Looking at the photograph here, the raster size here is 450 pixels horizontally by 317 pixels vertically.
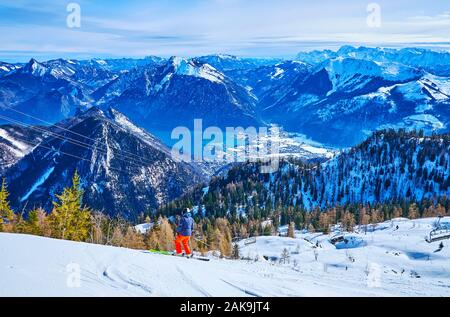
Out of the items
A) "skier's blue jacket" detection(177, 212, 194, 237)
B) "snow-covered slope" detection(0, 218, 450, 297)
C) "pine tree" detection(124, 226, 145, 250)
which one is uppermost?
"skier's blue jacket" detection(177, 212, 194, 237)

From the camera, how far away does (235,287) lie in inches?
810

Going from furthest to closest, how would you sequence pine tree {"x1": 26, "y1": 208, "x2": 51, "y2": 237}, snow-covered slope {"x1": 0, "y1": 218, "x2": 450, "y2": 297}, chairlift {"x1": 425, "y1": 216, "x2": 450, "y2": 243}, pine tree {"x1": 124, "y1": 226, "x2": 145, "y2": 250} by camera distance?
pine tree {"x1": 124, "y1": 226, "x2": 145, "y2": 250}
pine tree {"x1": 26, "y1": 208, "x2": 51, "y2": 237}
chairlift {"x1": 425, "y1": 216, "x2": 450, "y2": 243}
snow-covered slope {"x1": 0, "y1": 218, "x2": 450, "y2": 297}

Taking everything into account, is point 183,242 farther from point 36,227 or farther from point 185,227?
point 36,227

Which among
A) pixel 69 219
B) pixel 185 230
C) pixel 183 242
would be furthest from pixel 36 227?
pixel 185 230

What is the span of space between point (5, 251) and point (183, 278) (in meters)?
10.9

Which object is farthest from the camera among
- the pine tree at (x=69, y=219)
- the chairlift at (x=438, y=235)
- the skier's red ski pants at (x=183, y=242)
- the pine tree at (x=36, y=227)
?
the pine tree at (x=69, y=219)

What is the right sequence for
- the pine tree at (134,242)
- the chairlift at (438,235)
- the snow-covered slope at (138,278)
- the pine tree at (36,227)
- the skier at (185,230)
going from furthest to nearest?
the pine tree at (134,242), the pine tree at (36,227), the chairlift at (438,235), the skier at (185,230), the snow-covered slope at (138,278)

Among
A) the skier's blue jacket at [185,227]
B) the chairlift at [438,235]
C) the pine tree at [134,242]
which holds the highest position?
Answer: the skier's blue jacket at [185,227]

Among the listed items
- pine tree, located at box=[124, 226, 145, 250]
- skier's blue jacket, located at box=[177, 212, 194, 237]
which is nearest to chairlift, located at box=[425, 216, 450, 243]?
skier's blue jacket, located at box=[177, 212, 194, 237]

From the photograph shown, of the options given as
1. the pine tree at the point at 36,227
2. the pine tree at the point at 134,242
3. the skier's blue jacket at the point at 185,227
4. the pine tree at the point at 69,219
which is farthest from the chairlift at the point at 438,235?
the pine tree at the point at 36,227

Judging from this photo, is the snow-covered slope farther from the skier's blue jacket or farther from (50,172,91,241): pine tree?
(50,172,91,241): pine tree

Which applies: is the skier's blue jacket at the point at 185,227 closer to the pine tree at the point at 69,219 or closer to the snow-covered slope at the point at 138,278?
the snow-covered slope at the point at 138,278
